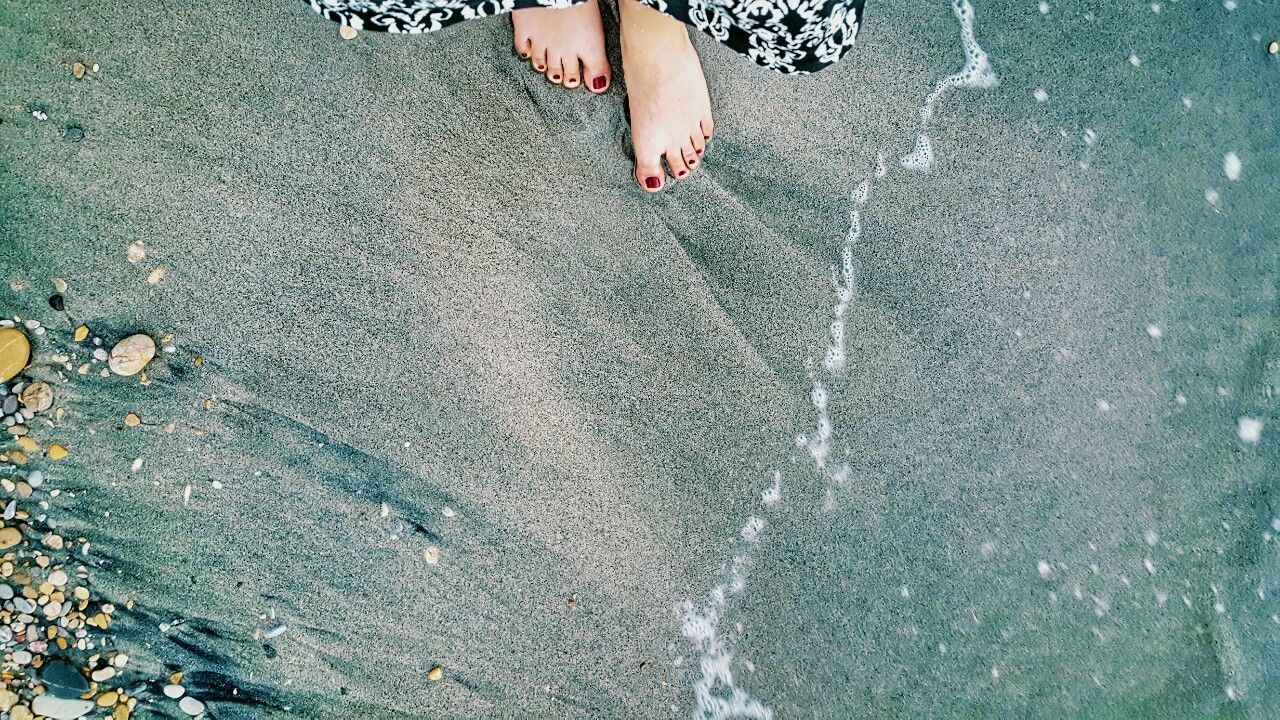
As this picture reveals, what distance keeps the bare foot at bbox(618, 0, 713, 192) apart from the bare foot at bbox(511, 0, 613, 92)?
3.0 inches

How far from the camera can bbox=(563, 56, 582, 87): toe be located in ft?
6.53

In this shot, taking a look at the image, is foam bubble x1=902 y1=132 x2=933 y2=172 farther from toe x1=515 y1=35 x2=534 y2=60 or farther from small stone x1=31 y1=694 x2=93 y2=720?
small stone x1=31 y1=694 x2=93 y2=720

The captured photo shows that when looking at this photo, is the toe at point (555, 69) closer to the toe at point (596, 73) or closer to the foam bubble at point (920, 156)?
the toe at point (596, 73)

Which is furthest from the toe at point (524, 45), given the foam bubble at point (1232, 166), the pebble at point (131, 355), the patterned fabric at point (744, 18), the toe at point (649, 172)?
the foam bubble at point (1232, 166)

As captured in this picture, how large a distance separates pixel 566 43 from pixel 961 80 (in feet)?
3.19

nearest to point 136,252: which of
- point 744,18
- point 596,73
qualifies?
point 596,73

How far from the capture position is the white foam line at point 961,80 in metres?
2.05

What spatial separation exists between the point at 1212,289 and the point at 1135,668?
934mm

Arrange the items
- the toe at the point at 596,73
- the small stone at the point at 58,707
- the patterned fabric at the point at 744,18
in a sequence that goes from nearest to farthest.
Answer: the patterned fabric at the point at 744,18, the small stone at the point at 58,707, the toe at the point at 596,73

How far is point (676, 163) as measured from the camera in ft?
6.57

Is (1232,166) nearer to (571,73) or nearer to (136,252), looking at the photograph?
(571,73)

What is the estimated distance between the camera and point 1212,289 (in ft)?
6.69

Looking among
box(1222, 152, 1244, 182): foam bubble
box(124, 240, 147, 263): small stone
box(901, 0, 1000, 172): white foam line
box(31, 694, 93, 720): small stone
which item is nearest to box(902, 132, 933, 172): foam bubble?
box(901, 0, 1000, 172): white foam line

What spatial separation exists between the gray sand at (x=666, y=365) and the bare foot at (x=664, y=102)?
0.06m
